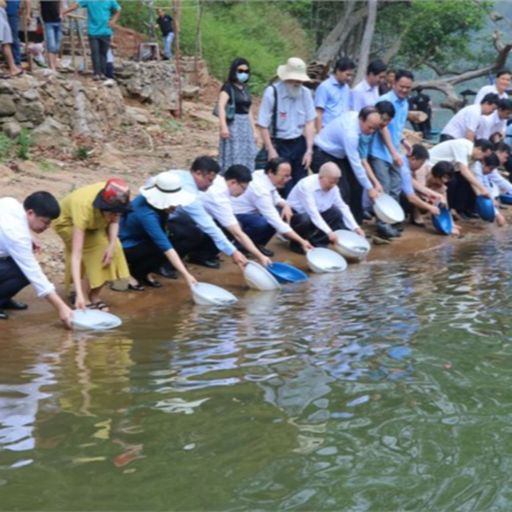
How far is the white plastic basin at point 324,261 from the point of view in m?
9.14

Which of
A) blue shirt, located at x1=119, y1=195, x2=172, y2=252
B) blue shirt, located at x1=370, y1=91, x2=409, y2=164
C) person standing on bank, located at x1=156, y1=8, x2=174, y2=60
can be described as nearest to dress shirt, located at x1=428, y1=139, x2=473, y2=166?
blue shirt, located at x1=370, y1=91, x2=409, y2=164

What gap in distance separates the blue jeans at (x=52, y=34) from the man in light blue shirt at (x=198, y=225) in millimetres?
5513

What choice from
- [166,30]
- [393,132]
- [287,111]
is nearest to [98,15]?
[287,111]

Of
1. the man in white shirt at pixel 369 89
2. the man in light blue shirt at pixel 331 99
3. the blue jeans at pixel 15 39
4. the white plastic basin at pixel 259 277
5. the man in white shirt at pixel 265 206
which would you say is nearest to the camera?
the white plastic basin at pixel 259 277

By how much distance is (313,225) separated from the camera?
31.3 feet

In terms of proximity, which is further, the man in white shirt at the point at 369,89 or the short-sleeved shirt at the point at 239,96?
the man in white shirt at the point at 369,89

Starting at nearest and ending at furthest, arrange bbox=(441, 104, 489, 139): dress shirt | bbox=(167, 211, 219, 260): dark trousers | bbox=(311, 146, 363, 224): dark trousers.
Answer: bbox=(167, 211, 219, 260): dark trousers → bbox=(311, 146, 363, 224): dark trousers → bbox=(441, 104, 489, 139): dress shirt

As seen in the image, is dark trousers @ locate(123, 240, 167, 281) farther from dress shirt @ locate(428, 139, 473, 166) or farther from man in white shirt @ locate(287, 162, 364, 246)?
dress shirt @ locate(428, 139, 473, 166)

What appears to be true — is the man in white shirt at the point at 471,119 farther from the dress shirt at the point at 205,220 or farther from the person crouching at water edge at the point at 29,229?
the person crouching at water edge at the point at 29,229

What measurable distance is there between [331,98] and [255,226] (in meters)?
2.31

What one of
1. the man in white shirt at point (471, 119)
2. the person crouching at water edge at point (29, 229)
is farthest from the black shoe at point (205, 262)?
the man in white shirt at point (471, 119)

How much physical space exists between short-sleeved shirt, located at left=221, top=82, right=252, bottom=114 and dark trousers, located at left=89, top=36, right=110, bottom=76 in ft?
13.1

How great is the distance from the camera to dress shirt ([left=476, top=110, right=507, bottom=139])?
1191 centimetres

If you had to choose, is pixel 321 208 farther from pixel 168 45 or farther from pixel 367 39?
pixel 367 39
